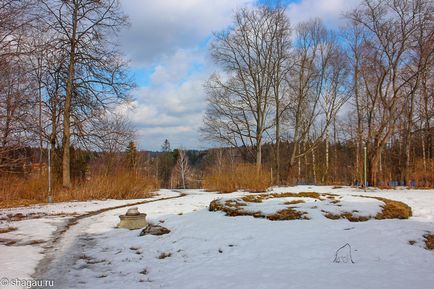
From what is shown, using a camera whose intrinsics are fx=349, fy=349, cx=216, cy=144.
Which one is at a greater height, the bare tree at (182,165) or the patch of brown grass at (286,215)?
the bare tree at (182,165)

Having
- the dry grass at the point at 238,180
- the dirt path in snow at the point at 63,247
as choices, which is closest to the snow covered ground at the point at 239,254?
the dirt path in snow at the point at 63,247

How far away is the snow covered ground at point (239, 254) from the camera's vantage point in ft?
14.8

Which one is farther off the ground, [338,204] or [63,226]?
[338,204]

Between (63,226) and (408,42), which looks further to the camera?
(408,42)

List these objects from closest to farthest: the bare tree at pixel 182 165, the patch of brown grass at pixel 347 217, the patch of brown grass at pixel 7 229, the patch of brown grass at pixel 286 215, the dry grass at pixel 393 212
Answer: the patch of brown grass at pixel 347 217, the dry grass at pixel 393 212, the patch of brown grass at pixel 286 215, the patch of brown grass at pixel 7 229, the bare tree at pixel 182 165

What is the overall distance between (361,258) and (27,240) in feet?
20.9

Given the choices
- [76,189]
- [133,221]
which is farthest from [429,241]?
[76,189]

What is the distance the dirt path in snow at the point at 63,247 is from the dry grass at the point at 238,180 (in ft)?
28.3

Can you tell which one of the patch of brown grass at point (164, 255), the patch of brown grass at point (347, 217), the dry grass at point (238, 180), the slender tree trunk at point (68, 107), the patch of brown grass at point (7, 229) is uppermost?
the slender tree trunk at point (68, 107)

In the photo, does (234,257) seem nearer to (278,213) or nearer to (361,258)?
(361,258)

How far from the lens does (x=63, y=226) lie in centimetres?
893

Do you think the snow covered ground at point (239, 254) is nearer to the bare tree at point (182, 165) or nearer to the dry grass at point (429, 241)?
the dry grass at point (429, 241)

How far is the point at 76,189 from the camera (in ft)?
54.5

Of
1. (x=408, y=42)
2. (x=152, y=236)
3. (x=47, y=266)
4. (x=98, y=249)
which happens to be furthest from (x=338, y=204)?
(x=408, y=42)
